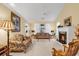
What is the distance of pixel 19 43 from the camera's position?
416cm

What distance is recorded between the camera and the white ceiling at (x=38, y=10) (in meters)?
3.88

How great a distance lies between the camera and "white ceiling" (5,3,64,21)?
3.88 metres

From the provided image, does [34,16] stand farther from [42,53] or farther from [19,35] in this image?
[42,53]

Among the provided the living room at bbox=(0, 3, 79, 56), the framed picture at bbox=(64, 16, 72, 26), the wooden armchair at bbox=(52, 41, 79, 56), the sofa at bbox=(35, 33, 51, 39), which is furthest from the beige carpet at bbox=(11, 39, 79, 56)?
the framed picture at bbox=(64, 16, 72, 26)

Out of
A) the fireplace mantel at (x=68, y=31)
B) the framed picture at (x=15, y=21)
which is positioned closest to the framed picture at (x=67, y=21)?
the fireplace mantel at (x=68, y=31)

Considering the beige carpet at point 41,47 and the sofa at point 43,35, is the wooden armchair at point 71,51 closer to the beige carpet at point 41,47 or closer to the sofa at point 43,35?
the beige carpet at point 41,47

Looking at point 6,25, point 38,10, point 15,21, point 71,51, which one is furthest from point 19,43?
point 71,51

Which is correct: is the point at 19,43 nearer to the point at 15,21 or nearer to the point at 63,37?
the point at 15,21

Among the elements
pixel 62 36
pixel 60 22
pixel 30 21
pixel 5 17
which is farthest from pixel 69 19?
pixel 5 17

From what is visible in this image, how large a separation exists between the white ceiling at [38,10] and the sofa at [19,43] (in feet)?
2.03

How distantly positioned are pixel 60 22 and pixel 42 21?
22.3 inches

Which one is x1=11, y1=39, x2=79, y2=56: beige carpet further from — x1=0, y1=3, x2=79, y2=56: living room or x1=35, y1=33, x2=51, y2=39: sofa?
x1=35, y1=33, x2=51, y2=39: sofa

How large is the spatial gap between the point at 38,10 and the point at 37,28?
→ 579mm

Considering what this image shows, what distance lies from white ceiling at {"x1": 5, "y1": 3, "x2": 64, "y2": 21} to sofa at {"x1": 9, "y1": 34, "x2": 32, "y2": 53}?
618 mm
